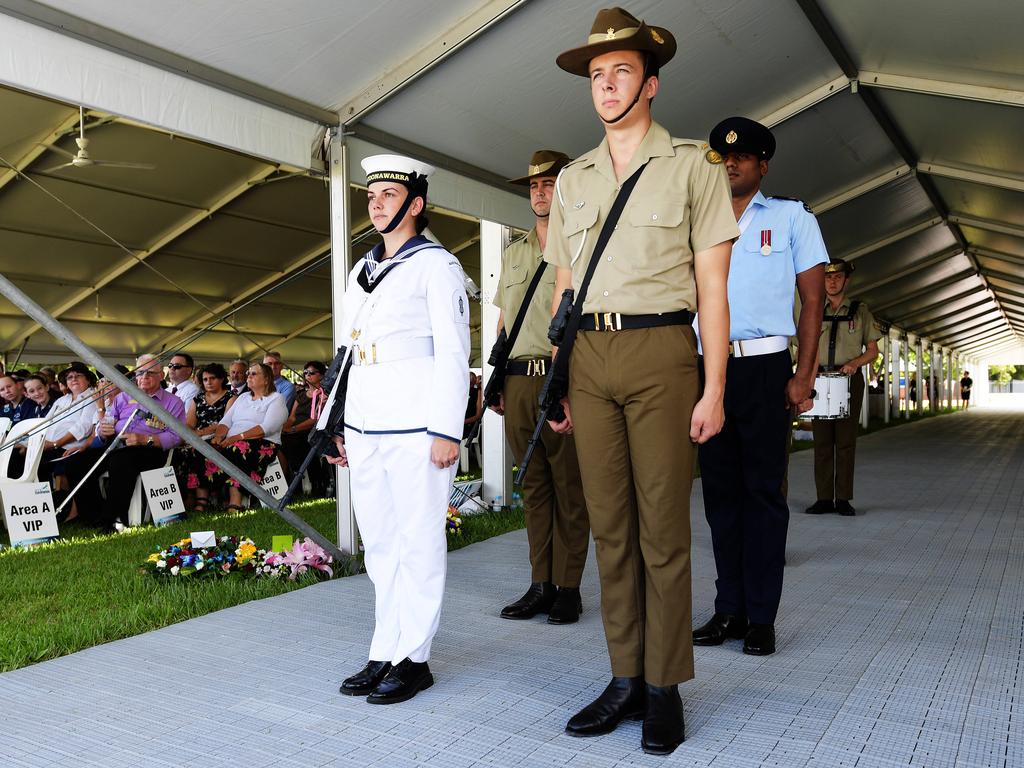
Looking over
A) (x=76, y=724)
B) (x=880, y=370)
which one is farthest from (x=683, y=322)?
(x=880, y=370)

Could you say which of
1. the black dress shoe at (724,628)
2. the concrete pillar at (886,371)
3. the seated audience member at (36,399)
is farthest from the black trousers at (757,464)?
the concrete pillar at (886,371)

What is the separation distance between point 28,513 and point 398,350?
438 cm

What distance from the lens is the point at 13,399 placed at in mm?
8203

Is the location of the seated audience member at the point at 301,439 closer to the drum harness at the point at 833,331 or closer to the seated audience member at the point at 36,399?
the seated audience member at the point at 36,399

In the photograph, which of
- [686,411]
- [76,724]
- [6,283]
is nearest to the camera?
[686,411]

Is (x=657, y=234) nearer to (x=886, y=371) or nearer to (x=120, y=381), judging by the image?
(x=120, y=381)

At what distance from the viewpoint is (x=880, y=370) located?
22719 millimetres

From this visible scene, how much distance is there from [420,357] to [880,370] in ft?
73.7

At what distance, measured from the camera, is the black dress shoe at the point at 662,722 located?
2180 mm

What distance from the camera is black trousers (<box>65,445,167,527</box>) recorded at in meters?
6.35

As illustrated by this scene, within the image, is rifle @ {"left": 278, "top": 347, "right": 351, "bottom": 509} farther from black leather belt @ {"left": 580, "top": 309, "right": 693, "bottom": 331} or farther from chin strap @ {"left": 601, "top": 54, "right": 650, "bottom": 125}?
chin strap @ {"left": 601, "top": 54, "right": 650, "bottom": 125}

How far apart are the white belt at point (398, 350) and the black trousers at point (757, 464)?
3.16 ft

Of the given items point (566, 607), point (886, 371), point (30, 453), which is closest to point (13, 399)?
point (30, 453)

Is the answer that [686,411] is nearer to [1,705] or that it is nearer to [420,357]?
[420,357]
